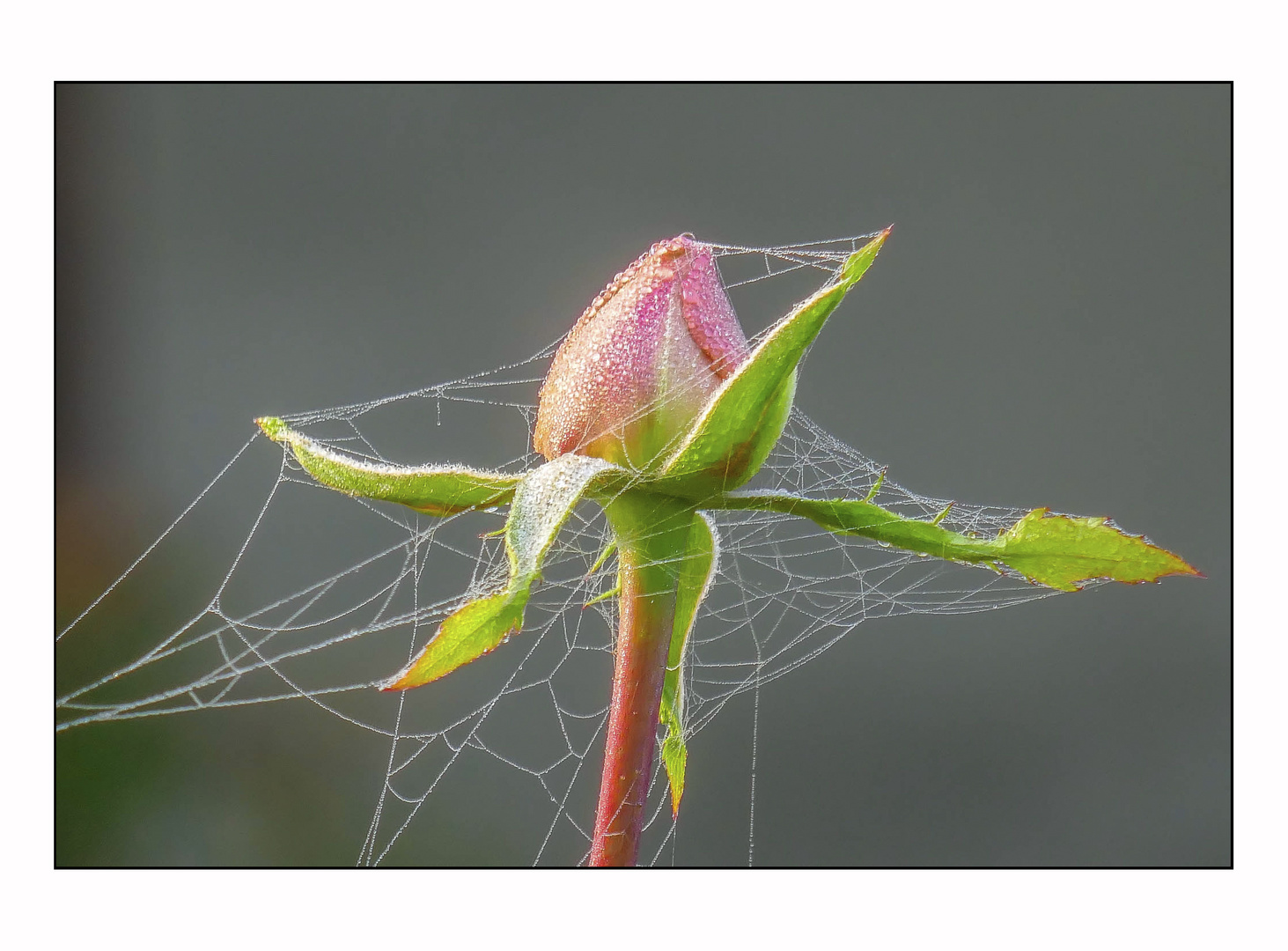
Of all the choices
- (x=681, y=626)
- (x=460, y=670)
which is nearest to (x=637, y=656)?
(x=681, y=626)

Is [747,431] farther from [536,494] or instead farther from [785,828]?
[785,828]

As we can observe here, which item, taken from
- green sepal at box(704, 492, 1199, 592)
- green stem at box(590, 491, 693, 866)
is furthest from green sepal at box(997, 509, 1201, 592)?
green stem at box(590, 491, 693, 866)

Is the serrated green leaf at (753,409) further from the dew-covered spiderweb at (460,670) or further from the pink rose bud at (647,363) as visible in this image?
the dew-covered spiderweb at (460,670)

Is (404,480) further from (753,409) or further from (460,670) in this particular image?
(460,670)

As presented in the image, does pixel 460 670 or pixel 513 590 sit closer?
pixel 513 590

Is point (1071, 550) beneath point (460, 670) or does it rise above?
above

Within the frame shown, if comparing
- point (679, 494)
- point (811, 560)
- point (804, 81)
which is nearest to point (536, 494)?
point (679, 494)
